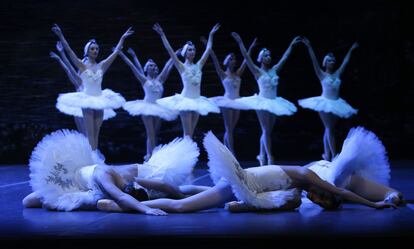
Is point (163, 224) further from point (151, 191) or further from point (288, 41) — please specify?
point (288, 41)

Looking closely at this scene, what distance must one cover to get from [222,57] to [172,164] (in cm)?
497

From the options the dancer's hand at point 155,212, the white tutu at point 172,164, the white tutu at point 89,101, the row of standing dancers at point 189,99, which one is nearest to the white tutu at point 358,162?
the white tutu at point 172,164

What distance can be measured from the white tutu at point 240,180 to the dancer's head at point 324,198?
0.29ft

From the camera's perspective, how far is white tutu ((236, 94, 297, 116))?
736 cm

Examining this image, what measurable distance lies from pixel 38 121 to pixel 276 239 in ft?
22.6

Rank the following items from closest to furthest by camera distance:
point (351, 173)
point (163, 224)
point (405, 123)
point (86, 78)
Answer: point (163, 224) → point (351, 173) → point (86, 78) → point (405, 123)

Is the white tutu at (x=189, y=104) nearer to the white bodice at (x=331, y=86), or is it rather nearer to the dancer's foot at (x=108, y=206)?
the white bodice at (x=331, y=86)

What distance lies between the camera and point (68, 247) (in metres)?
2.70

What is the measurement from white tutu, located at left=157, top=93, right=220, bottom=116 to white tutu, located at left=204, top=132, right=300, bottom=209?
3597 millimetres

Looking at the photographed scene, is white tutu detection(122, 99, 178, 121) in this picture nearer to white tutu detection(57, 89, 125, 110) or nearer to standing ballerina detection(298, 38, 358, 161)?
white tutu detection(57, 89, 125, 110)

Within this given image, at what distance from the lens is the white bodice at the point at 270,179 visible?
11.7 ft

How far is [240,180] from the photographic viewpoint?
342 cm

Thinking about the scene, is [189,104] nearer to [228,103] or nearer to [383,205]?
[228,103]

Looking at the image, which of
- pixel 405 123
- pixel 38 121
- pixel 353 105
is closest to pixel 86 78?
pixel 38 121
